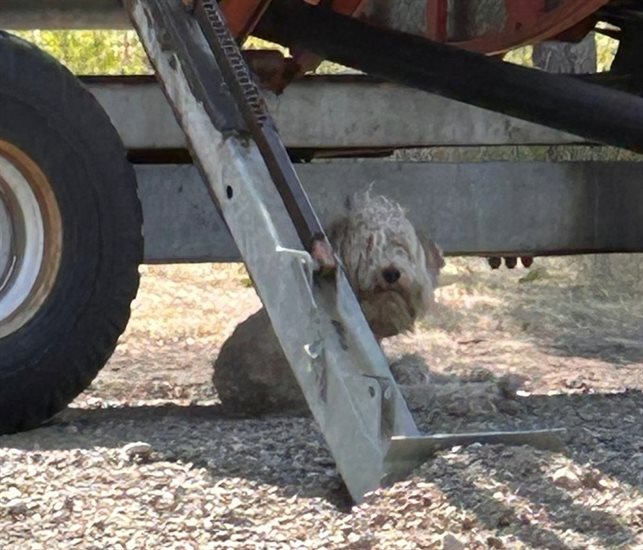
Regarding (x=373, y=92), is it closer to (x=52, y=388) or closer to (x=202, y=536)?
(x=52, y=388)

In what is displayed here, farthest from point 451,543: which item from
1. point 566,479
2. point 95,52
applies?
point 95,52

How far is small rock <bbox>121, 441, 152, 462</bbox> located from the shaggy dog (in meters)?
1.24

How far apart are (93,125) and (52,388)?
872mm

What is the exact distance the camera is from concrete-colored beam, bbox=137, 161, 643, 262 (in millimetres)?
6531

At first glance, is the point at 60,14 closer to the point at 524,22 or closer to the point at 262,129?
the point at 524,22

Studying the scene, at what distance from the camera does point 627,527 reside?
3.74 m

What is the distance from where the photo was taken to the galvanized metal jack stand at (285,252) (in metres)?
4.03

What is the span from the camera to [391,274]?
545 centimetres

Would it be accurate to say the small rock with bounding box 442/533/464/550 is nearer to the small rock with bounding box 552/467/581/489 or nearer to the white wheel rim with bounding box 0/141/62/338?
the small rock with bounding box 552/467/581/489

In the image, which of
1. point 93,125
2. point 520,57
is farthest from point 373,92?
point 520,57

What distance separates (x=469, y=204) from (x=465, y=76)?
88 cm

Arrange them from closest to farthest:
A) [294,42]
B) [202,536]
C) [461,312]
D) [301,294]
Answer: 1. [202,536]
2. [301,294]
3. [294,42]
4. [461,312]

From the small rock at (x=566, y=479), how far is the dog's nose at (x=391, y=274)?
64.8 inches

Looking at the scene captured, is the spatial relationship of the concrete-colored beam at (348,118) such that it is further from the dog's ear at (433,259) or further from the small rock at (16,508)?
the small rock at (16,508)
